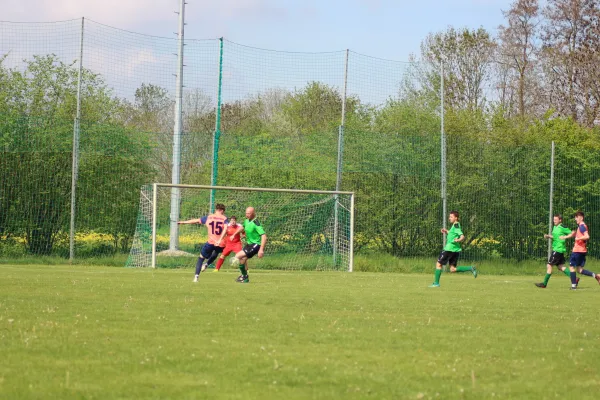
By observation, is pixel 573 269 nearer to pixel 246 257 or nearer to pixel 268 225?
pixel 246 257

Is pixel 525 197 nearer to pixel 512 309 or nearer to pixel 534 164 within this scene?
pixel 534 164

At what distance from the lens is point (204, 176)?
86.7 ft

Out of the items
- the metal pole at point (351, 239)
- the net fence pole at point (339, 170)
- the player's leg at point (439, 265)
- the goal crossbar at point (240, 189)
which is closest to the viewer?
the player's leg at point (439, 265)

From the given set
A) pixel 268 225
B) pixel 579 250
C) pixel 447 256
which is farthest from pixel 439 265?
pixel 268 225

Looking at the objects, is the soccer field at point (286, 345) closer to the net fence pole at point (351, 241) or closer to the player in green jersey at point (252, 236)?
the player in green jersey at point (252, 236)

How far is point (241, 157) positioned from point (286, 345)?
18.5 metres

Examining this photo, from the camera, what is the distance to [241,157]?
1054 inches

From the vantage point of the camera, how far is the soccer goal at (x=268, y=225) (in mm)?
25047

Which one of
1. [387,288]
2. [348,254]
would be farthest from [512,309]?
[348,254]

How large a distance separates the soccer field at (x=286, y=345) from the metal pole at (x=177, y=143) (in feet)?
33.4

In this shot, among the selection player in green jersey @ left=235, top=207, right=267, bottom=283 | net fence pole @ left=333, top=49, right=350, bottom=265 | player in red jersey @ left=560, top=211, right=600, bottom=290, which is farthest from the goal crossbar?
player in red jersey @ left=560, top=211, right=600, bottom=290

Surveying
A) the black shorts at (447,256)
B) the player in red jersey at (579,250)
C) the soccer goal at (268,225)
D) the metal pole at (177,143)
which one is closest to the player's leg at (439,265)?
the black shorts at (447,256)

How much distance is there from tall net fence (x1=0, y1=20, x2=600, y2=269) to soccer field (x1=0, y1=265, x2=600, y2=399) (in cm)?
1035

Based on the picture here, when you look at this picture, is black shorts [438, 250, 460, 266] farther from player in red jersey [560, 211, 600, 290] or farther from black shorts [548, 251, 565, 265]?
player in red jersey [560, 211, 600, 290]
